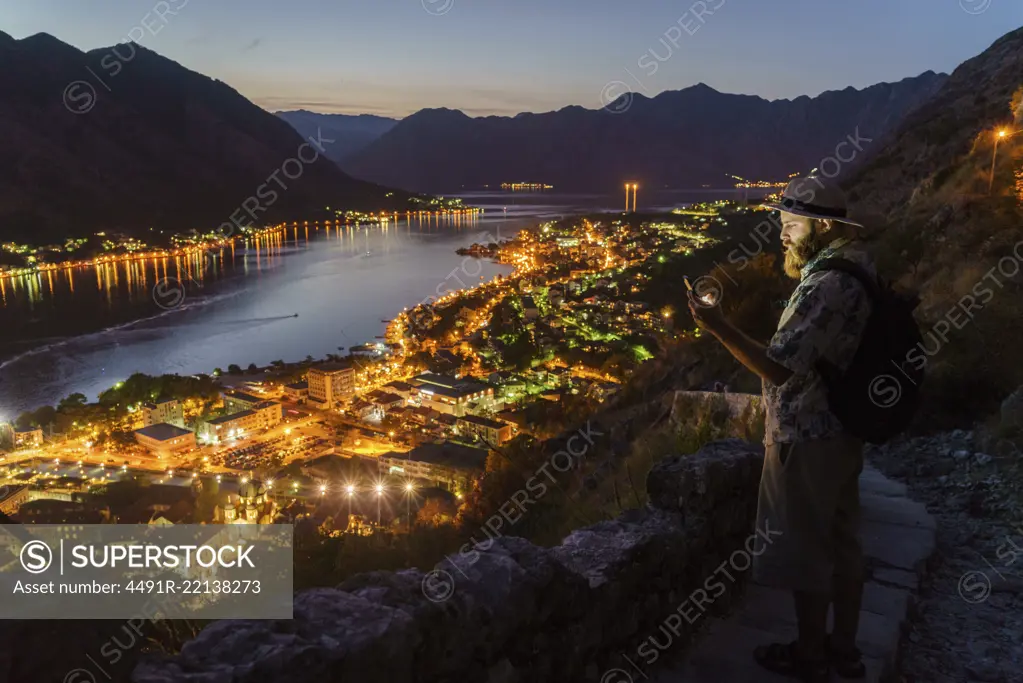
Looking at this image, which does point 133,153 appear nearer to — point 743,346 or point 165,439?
point 165,439

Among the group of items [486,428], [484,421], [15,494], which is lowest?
[484,421]

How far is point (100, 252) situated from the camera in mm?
49969

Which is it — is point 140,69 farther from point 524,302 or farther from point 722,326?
point 722,326

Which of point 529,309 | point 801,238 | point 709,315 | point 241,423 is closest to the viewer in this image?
point 709,315

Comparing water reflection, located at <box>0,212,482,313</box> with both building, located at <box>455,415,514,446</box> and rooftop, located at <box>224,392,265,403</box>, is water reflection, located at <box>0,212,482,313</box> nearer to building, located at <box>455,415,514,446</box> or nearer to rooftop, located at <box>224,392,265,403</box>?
rooftop, located at <box>224,392,265,403</box>

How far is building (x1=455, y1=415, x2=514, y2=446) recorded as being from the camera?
13.5 meters

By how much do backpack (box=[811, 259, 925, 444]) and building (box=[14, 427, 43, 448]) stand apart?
17490mm

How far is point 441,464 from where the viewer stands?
10.1 metres

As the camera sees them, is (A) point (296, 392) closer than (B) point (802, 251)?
No

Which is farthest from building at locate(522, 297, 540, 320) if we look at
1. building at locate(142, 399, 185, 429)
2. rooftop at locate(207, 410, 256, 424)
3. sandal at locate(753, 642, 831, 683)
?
sandal at locate(753, 642, 831, 683)

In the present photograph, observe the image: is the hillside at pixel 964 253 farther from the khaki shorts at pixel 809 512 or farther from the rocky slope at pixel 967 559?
the khaki shorts at pixel 809 512

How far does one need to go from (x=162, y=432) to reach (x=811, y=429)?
16.8 m

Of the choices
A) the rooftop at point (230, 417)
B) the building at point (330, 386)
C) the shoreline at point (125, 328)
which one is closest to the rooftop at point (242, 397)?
the rooftop at point (230, 417)

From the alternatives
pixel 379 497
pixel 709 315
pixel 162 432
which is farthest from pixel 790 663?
pixel 162 432
